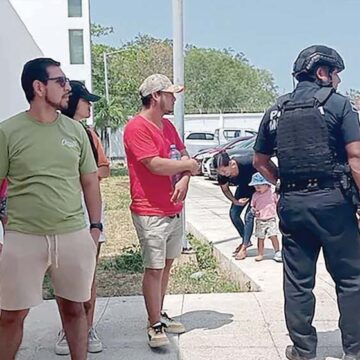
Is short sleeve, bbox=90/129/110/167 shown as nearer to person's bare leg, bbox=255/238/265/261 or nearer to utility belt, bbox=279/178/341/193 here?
utility belt, bbox=279/178/341/193

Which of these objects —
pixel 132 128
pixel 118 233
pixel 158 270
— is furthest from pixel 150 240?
pixel 118 233

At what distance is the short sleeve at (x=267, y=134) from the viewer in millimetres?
3881

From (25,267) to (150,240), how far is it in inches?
44.0

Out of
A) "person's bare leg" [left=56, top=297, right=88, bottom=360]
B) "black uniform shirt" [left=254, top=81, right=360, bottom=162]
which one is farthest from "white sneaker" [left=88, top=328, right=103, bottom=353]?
"black uniform shirt" [left=254, top=81, right=360, bottom=162]

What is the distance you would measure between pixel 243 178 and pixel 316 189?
3283 mm

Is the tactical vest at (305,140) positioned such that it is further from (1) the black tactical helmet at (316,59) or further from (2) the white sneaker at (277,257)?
(2) the white sneaker at (277,257)

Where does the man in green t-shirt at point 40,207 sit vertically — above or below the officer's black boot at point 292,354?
above

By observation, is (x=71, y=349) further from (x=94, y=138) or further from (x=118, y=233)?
(x=118, y=233)

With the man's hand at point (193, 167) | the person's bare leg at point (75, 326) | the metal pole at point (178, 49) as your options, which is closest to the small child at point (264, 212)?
the metal pole at point (178, 49)

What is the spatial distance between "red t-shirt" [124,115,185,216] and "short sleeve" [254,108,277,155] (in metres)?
0.62

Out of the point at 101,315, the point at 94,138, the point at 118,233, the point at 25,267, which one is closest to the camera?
the point at 25,267

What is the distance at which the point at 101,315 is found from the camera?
507 cm

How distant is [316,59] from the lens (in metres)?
3.69

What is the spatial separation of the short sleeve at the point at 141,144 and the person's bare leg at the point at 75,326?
1075 mm
